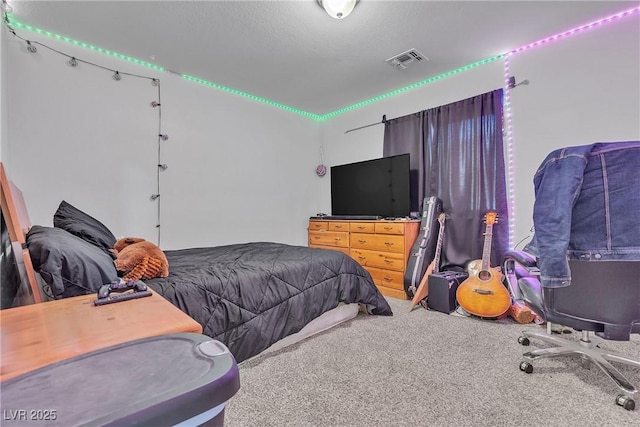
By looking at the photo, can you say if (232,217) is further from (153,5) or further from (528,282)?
(528,282)

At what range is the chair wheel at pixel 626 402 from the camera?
51.9 inches

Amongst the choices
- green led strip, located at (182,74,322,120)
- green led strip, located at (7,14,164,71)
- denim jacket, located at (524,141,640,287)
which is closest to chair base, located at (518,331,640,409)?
denim jacket, located at (524,141,640,287)

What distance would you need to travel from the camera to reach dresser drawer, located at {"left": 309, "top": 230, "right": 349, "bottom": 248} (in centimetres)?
382

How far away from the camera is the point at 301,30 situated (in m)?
2.52

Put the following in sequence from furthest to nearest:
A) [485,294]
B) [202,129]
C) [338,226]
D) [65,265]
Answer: [338,226], [202,129], [485,294], [65,265]

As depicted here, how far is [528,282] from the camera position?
1.67m

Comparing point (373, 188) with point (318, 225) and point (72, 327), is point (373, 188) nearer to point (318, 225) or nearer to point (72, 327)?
point (318, 225)

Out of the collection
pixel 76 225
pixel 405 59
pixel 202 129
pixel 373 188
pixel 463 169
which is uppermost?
pixel 405 59

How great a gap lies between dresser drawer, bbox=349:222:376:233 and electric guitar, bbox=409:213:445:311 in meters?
0.73

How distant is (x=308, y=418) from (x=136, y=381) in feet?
3.52

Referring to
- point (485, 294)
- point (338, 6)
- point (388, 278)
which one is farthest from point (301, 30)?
point (485, 294)

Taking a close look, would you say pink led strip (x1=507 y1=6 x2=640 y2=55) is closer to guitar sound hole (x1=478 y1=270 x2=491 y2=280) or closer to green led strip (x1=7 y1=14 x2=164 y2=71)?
guitar sound hole (x1=478 y1=270 x2=491 y2=280)

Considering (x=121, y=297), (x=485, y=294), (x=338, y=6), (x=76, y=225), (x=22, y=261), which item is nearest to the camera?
(x=121, y=297)

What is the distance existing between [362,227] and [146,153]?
2551mm
